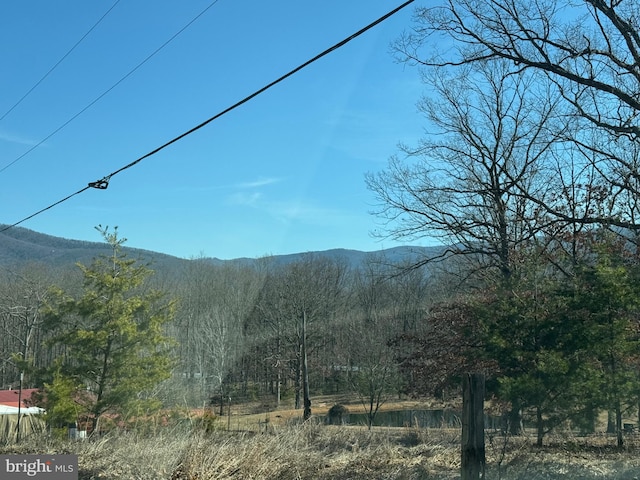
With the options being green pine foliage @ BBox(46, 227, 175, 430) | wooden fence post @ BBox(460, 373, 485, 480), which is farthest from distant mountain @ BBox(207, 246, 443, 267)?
wooden fence post @ BBox(460, 373, 485, 480)

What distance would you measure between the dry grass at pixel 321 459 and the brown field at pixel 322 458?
0.5 inches

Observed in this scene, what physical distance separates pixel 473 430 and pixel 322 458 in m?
2.88

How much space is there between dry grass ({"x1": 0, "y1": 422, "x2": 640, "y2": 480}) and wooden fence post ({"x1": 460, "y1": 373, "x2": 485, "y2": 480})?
55.0 inches

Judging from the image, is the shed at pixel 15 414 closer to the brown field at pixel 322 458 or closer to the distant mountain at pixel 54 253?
the brown field at pixel 322 458

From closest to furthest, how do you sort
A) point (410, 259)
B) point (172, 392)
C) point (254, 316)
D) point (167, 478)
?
point (167, 478) → point (410, 259) → point (172, 392) → point (254, 316)

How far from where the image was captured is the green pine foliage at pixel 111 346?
21.7 metres

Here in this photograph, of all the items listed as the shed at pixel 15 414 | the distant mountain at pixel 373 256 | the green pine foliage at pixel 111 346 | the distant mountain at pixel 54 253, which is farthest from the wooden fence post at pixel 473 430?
the distant mountain at pixel 54 253

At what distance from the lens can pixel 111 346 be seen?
2234 centimetres

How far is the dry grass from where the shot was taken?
7824 millimetres

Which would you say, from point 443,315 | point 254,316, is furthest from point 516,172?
point 254,316

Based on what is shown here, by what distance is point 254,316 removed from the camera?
50500 millimetres

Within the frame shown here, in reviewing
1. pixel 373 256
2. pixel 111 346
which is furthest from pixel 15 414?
pixel 373 256

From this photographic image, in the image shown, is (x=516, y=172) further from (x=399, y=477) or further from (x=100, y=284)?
(x=399, y=477)

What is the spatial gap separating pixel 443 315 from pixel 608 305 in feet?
17.2
